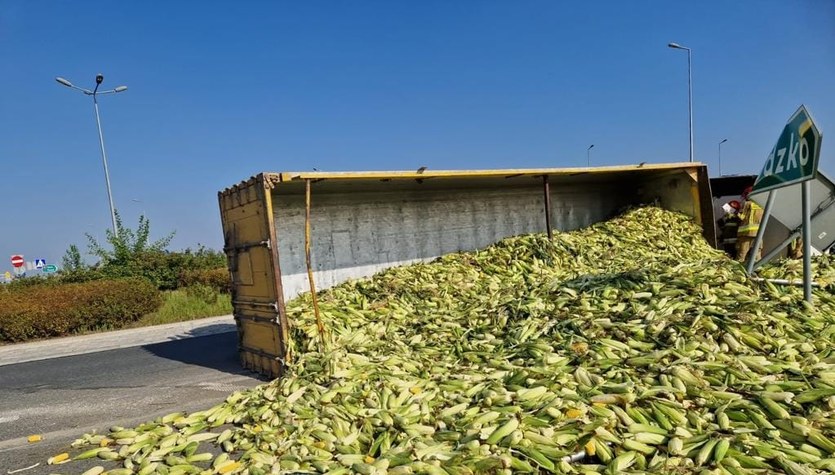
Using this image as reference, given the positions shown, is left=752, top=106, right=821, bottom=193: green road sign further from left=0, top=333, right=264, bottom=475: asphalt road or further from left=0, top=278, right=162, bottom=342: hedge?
left=0, top=278, right=162, bottom=342: hedge

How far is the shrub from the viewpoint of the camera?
16.9 m

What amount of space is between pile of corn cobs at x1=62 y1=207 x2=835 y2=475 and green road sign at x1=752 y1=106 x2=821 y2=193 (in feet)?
3.74

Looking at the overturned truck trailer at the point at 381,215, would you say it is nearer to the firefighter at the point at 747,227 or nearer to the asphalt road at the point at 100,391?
the firefighter at the point at 747,227

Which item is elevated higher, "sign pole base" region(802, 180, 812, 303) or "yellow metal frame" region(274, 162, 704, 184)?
"yellow metal frame" region(274, 162, 704, 184)

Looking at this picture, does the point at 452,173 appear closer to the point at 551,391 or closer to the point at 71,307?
the point at 551,391

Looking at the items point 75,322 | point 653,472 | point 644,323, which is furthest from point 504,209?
point 75,322

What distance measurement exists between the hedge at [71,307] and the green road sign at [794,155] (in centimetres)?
1509

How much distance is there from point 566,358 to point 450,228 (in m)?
5.22

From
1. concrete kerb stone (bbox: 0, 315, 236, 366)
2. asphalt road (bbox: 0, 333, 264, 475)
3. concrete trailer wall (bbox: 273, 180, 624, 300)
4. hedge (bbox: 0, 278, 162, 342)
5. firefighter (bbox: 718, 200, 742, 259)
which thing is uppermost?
concrete trailer wall (bbox: 273, 180, 624, 300)

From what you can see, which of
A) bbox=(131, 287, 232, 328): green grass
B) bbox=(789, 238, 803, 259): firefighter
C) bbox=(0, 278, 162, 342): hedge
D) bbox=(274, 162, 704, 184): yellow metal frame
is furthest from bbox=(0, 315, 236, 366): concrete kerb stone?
bbox=(789, 238, 803, 259): firefighter

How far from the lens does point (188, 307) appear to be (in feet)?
48.9

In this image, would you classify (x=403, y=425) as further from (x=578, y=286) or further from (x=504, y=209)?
(x=504, y=209)

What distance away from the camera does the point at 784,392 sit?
3.27 m

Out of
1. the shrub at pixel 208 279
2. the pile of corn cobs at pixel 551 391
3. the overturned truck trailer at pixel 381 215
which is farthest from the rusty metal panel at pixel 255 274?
the shrub at pixel 208 279
